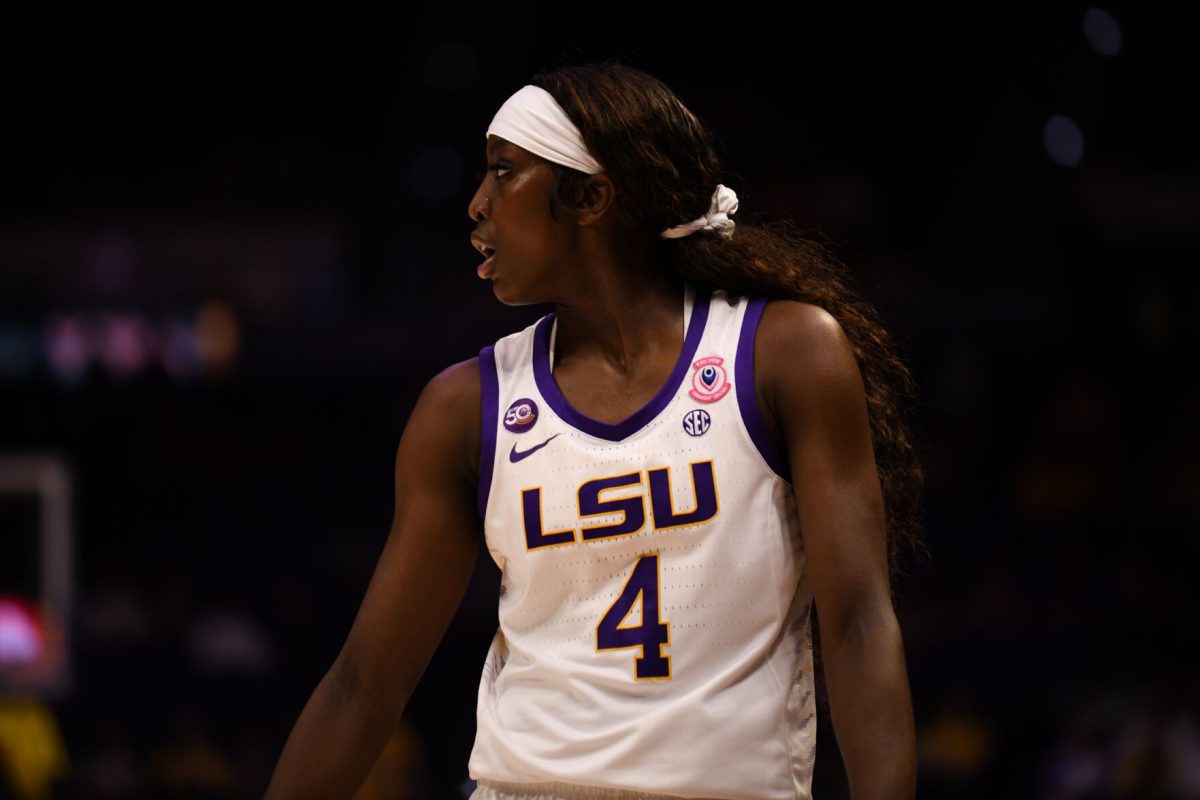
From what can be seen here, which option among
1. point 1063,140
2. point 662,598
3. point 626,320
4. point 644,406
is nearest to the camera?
point 662,598

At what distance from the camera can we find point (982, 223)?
834cm

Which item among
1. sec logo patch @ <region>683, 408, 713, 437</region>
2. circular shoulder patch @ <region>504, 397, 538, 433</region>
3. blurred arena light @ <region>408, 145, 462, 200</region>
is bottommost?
sec logo patch @ <region>683, 408, 713, 437</region>

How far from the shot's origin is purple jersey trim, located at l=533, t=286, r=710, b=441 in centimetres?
250

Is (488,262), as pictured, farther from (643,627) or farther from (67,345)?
(67,345)

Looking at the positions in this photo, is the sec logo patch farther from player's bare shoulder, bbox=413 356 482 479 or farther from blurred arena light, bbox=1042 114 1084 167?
blurred arena light, bbox=1042 114 1084 167

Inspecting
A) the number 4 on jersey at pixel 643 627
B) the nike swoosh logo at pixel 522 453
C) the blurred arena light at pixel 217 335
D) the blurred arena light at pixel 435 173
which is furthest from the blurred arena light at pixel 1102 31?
the number 4 on jersey at pixel 643 627

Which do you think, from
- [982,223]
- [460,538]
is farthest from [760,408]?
[982,223]

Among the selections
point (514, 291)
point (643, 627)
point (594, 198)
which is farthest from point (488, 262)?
point (643, 627)

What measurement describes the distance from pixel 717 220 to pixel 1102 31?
541cm

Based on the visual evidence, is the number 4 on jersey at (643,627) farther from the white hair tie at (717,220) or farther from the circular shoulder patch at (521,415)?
the white hair tie at (717,220)

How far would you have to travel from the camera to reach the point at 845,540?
2.30m

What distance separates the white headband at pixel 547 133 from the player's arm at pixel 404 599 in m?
0.42

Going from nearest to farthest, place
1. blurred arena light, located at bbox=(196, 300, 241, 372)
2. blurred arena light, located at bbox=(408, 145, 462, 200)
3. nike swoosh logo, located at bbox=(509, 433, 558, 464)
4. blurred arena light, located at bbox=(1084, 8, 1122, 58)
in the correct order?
nike swoosh logo, located at bbox=(509, 433, 558, 464)
blurred arena light, located at bbox=(1084, 8, 1122, 58)
blurred arena light, located at bbox=(408, 145, 462, 200)
blurred arena light, located at bbox=(196, 300, 241, 372)

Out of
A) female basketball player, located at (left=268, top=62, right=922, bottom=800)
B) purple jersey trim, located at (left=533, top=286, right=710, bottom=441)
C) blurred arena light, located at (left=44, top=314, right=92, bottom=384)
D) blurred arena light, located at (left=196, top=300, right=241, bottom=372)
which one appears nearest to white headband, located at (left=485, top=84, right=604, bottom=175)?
female basketball player, located at (left=268, top=62, right=922, bottom=800)
